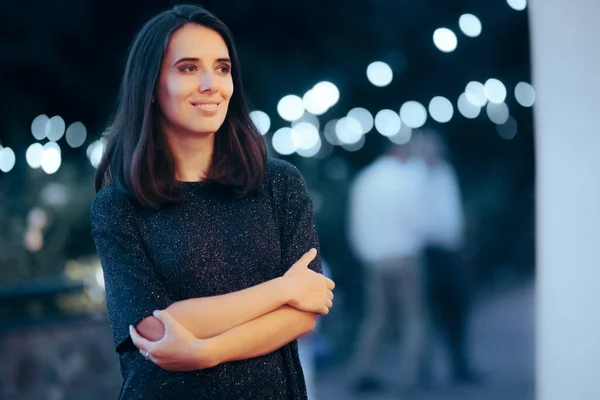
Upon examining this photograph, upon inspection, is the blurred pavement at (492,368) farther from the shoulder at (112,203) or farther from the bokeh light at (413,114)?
the shoulder at (112,203)

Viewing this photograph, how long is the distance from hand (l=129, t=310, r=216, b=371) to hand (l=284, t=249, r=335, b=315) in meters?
0.25

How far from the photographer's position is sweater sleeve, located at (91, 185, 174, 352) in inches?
78.7

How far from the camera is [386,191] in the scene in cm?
637

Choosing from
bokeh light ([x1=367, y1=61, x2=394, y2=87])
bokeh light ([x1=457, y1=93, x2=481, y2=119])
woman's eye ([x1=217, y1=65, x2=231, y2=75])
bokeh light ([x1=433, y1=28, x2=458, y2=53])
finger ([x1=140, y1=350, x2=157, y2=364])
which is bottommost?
finger ([x1=140, y1=350, x2=157, y2=364])

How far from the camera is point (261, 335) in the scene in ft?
6.52

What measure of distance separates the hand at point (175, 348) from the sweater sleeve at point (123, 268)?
0.06 m

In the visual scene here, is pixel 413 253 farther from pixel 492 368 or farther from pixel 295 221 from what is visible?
pixel 295 221

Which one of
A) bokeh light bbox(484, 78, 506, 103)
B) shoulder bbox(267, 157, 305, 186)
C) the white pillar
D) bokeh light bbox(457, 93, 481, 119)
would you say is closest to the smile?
shoulder bbox(267, 157, 305, 186)

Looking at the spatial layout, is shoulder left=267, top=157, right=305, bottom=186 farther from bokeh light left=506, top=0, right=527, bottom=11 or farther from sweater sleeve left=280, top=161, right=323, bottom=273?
bokeh light left=506, top=0, right=527, bottom=11

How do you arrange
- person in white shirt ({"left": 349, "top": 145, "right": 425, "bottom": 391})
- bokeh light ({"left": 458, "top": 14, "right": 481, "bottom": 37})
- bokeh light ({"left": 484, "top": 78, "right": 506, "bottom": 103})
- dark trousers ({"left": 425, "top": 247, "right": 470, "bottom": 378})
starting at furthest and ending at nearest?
bokeh light ({"left": 484, "top": 78, "right": 506, "bottom": 103}), bokeh light ({"left": 458, "top": 14, "right": 481, "bottom": 37}), dark trousers ({"left": 425, "top": 247, "right": 470, "bottom": 378}), person in white shirt ({"left": 349, "top": 145, "right": 425, "bottom": 391})

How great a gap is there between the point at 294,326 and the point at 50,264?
17.6ft

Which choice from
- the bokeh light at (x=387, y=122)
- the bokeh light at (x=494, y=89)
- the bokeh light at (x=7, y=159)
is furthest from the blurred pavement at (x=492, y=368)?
the bokeh light at (x=7, y=159)

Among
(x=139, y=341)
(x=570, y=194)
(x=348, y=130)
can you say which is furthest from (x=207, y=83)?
(x=348, y=130)

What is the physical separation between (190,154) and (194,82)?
194 mm
